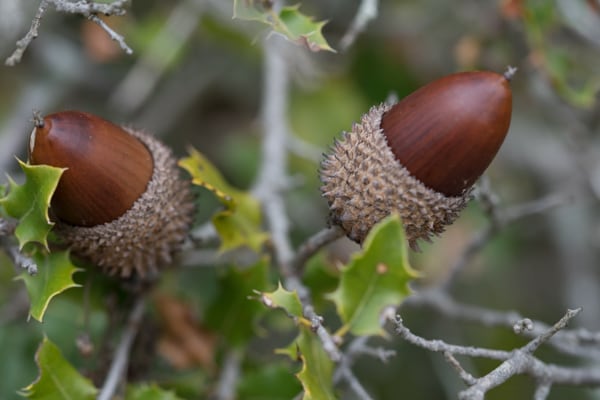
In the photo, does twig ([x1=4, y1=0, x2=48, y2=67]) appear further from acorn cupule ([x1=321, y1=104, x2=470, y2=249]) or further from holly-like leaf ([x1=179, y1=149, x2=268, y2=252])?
acorn cupule ([x1=321, y1=104, x2=470, y2=249])

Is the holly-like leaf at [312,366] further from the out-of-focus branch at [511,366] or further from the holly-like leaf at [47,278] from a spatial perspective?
the holly-like leaf at [47,278]

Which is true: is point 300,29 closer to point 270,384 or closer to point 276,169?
point 276,169

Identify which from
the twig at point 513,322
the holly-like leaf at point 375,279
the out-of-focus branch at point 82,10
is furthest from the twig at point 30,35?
the twig at point 513,322

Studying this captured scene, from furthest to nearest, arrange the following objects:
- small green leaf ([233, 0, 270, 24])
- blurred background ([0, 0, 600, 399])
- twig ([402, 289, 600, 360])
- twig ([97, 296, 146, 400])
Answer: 1. blurred background ([0, 0, 600, 399])
2. twig ([402, 289, 600, 360])
3. twig ([97, 296, 146, 400])
4. small green leaf ([233, 0, 270, 24])

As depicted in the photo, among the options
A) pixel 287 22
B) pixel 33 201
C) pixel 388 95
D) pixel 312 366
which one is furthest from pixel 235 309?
pixel 388 95

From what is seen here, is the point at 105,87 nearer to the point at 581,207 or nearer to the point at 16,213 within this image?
the point at 16,213

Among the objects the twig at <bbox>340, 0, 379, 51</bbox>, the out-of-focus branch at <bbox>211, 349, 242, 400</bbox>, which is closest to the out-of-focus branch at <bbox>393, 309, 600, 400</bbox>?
the out-of-focus branch at <bbox>211, 349, 242, 400</bbox>

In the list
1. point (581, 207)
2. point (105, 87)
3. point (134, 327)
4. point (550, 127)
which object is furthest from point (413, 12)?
point (134, 327)
